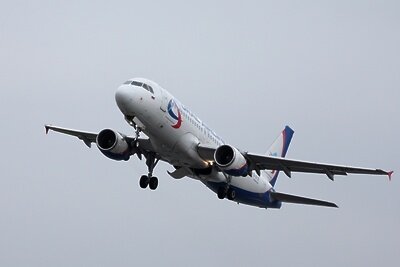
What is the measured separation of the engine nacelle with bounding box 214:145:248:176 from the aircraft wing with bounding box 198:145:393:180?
56 cm

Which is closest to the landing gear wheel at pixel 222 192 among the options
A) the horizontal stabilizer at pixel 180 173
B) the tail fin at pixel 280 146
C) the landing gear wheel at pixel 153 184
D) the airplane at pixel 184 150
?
the airplane at pixel 184 150

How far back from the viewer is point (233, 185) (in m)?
60.1

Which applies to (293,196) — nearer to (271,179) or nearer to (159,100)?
(271,179)

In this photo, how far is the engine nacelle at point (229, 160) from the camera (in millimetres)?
54969

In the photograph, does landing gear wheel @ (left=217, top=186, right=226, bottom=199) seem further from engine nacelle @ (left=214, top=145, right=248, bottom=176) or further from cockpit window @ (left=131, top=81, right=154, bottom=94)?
cockpit window @ (left=131, top=81, right=154, bottom=94)

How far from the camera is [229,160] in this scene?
5519 centimetres

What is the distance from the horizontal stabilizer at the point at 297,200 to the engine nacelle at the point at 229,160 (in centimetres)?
717

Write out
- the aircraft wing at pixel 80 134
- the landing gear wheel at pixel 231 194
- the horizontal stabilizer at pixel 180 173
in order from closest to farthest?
the horizontal stabilizer at pixel 180 173, the landing gear wheel at pixel 231 194, the aircraft wing at pixel 80 134

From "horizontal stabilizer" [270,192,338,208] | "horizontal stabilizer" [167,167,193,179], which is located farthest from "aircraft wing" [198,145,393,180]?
"horizontal stabilizer" [270,192,338,208]

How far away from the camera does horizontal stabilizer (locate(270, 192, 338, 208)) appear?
6112 centimetres

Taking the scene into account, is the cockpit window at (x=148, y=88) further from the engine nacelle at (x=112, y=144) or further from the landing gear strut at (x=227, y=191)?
the landing gear strut at (x=227, y=191)

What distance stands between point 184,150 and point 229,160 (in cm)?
243

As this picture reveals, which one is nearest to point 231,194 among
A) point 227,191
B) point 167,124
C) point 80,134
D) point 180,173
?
point 227,191

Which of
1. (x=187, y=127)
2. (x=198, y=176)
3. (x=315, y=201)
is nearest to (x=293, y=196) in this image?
(x=315, y=201)
